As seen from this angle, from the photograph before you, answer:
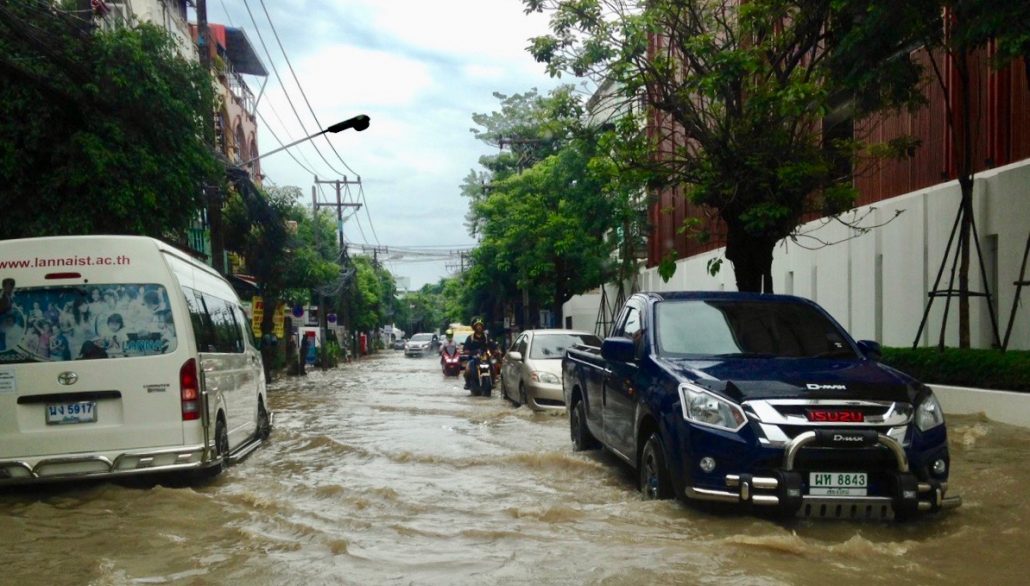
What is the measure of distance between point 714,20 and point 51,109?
10585 millimetres

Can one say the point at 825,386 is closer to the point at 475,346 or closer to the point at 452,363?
the point at 475,346

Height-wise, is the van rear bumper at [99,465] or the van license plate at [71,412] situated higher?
the van license plate at [71,412]

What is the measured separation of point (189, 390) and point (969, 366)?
31.9 feet

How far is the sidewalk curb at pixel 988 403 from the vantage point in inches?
424

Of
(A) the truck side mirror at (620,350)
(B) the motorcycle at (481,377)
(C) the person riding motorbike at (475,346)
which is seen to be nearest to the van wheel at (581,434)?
(A) the truck side mirror at (620,350)

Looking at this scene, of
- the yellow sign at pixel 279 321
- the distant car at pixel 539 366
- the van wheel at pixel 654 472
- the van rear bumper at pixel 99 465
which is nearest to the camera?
the van wheel at pixel 654 472

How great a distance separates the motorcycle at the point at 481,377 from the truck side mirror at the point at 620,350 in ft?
46.4

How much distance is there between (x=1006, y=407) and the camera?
11.1 m

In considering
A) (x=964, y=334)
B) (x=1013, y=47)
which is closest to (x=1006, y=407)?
(x=964, y=334)

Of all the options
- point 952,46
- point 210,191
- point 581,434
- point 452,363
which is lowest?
point 452,363

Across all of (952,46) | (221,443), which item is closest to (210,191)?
(221,443)

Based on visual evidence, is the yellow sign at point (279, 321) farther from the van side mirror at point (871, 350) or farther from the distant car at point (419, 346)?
the van side mirror at point (871, 350)

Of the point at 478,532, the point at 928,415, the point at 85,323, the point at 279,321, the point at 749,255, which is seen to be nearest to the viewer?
the point at 928,415

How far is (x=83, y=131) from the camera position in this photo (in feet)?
47.3
